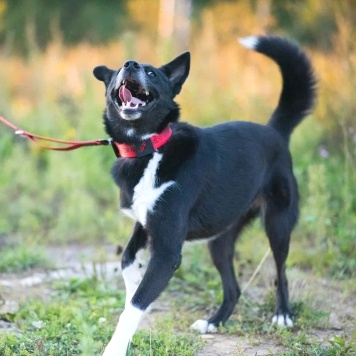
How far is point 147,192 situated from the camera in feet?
12.1

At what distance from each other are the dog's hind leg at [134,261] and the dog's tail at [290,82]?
131 cm

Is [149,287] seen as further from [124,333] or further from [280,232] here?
[280,232]

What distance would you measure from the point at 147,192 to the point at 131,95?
1.76 feet

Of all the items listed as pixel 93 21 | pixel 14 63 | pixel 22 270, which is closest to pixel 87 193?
pixel 22 270

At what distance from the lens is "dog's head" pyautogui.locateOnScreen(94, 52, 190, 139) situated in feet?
12.0

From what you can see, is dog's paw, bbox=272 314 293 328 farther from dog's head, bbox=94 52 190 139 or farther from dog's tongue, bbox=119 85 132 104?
dog's tongue, bbox=119 85 132 104

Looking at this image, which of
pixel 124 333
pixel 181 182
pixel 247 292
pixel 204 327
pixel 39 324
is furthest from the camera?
pixel 247 292

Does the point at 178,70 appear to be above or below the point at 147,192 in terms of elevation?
above

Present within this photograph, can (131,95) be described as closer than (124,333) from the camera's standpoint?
No

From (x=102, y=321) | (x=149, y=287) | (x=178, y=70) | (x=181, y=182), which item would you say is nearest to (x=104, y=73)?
(x=178, y=70)

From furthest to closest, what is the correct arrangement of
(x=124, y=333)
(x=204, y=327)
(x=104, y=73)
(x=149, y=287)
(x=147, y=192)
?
(x=204, y=327) → (x=104, y=73) → (x=147, y=192) → (x=149, y=287) → (x=124, y=333)

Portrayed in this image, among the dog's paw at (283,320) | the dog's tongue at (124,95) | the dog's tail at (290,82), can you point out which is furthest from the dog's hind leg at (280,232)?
the dog's tongue at (124,95)

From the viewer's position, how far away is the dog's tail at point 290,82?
4.64 m

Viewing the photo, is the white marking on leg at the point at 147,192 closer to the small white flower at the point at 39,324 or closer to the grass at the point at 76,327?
the grass at the point at 76,327
